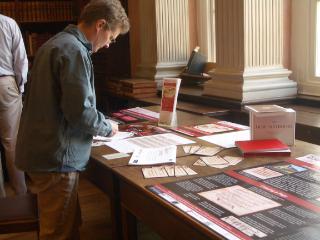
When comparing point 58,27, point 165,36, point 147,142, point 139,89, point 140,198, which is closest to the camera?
point 140,198

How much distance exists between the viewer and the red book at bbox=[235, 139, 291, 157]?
1.93 meters

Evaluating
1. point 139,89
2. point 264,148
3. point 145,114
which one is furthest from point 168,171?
point 139,89

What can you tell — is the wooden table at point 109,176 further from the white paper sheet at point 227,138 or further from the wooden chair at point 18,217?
the white paper sheet at point 227,138

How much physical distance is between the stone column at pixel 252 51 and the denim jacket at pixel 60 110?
142 centimetres

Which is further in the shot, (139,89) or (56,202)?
(139,89)

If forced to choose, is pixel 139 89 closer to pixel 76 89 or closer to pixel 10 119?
pixel 10 119

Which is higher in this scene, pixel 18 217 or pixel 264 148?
pixel 264 148

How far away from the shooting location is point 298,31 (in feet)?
10.5

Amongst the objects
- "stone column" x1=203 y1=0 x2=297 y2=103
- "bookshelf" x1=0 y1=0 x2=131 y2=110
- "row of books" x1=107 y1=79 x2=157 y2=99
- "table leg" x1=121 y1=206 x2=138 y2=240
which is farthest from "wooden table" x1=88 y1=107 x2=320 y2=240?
"bookshelf" x1=0 y1=0 x2=131 y2=110

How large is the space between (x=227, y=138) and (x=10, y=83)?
77.9 inches

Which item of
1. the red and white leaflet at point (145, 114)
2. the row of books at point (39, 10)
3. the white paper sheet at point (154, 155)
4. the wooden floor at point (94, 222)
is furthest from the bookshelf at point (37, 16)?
the white paper sheet at point (154, 155)

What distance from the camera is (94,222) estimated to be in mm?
3230

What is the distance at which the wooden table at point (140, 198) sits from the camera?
4.72 ft

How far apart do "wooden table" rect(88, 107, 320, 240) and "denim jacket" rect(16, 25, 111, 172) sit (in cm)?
16
